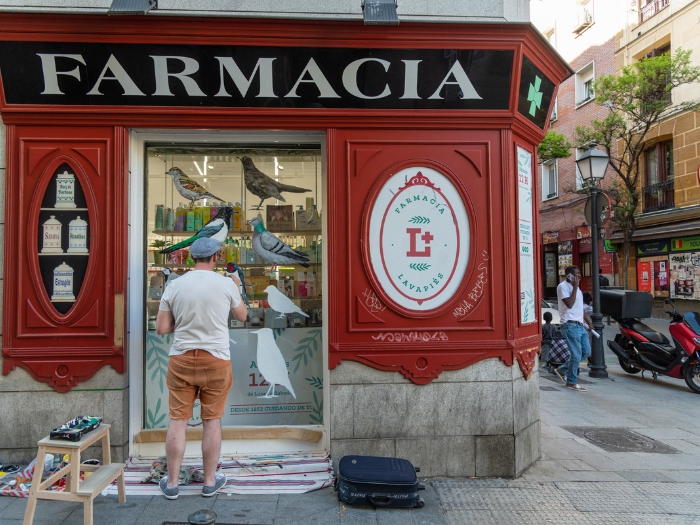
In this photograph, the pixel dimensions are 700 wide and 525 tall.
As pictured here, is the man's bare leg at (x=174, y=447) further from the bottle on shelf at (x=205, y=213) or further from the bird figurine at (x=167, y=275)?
the bottle on shelf at (x=205, y=213)

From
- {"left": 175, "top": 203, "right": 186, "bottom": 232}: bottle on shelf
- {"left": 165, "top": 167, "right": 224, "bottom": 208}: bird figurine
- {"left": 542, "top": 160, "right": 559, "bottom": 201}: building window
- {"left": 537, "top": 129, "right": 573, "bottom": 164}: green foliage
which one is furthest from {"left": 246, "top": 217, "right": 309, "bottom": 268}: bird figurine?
{"left": 542, "top": 160, "right": 559, "bottom": 201}: building window

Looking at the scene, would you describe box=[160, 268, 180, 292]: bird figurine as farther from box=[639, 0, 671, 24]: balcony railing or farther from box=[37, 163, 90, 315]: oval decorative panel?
box=[639, 0, 671, 24]: balcony railing

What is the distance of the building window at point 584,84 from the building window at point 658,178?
5.00 metres

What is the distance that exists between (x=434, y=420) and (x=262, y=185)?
293 cm

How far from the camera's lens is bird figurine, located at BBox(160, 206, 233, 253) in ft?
15.9

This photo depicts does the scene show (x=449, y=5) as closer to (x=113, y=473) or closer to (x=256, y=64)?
(x=256, y=64)

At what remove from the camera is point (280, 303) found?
4848mm

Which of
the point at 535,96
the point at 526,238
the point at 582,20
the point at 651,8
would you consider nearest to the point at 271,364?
the point at 526,238

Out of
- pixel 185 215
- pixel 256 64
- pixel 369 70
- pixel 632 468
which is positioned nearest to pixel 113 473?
pixel 185 215

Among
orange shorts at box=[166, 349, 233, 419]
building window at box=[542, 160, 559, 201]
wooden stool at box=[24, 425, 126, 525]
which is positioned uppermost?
building window at box=[542, 160, 559, 201]

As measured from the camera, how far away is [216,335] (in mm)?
3514

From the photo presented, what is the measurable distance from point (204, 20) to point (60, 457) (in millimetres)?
3886

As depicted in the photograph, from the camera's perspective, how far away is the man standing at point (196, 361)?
3.46 meters

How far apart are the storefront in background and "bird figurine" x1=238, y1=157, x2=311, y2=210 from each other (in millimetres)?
558
